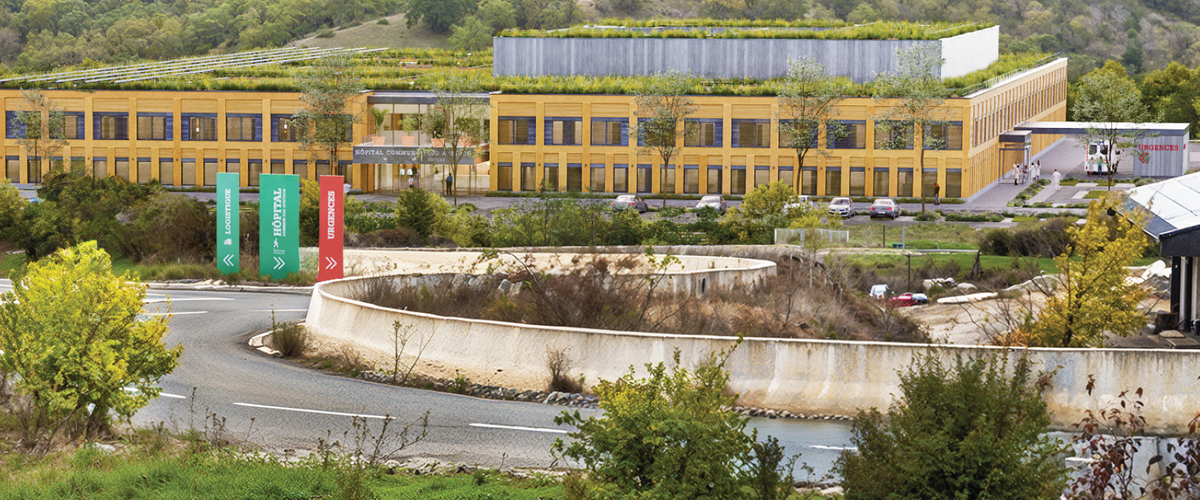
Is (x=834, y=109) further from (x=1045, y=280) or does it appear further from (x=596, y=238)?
(x=1045, y=280)

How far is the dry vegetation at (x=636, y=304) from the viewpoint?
2341 cm

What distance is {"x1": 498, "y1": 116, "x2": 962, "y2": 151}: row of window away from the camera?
71.8 metres

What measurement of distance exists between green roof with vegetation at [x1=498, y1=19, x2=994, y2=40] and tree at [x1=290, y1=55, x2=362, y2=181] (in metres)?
13.3

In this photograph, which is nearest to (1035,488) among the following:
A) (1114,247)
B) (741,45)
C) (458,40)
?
(1114,247)

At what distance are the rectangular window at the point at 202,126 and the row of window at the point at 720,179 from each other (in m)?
17.3

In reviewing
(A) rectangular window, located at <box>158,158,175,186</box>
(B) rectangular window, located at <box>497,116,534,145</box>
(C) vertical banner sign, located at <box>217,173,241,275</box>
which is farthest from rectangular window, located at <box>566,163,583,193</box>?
(C) vertical banner sign, located at <box>217,173,241,275</box>

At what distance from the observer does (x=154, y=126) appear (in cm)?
8031

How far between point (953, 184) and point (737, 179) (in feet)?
38.7

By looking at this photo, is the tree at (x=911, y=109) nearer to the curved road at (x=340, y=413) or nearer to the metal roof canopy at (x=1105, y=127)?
the metal roof canopy at (x=1105, y=127)

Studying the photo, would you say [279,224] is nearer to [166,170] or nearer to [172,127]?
[172,127]

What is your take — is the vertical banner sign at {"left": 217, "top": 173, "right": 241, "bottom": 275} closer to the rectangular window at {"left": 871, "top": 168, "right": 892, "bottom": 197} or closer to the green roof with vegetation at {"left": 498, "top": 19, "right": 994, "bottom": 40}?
the rectangular window at {"left": 871, "top": 168, "right": 892, "bottom": 197}

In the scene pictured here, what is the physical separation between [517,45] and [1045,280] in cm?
6146

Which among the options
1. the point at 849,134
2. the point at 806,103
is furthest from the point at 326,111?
the point at 849,134

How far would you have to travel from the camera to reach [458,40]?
16625 cm
